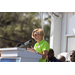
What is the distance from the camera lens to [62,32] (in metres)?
6.71

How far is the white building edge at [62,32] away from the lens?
6341 millimetres

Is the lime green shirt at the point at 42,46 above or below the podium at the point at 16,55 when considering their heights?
above

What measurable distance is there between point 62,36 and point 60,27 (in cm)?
35

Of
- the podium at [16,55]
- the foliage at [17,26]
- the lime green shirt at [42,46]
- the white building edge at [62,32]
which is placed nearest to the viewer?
the podium at [16,55]

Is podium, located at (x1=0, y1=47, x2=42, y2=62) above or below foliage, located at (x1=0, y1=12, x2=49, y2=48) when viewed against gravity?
below

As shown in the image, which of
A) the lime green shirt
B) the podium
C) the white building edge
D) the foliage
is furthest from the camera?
the foliage

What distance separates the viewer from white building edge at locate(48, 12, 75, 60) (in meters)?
6.34

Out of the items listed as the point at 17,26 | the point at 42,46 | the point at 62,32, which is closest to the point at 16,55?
the point at 42,46

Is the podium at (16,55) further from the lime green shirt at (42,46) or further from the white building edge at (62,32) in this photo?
the white building edge at (62,32)

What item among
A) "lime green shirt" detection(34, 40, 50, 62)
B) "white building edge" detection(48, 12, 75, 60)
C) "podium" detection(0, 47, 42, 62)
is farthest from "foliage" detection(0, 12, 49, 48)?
"podium" detection(0, 47, 42, 62)

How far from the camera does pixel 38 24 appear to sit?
21906 mm

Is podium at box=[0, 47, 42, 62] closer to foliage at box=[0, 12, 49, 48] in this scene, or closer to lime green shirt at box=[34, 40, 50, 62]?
lime green shirt at box=[34, 40, 50, 62]

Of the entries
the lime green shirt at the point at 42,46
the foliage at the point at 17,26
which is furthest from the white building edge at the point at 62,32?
the foliage at the point at 17,26
